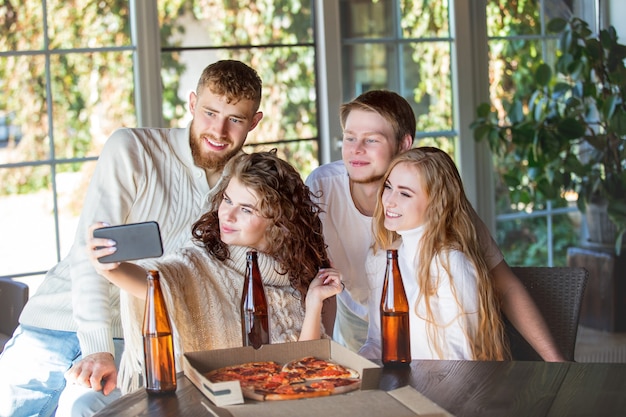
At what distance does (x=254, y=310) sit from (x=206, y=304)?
0.93 feet

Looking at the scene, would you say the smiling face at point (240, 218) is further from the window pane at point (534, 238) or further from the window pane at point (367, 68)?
the window pane at point (534, 238)

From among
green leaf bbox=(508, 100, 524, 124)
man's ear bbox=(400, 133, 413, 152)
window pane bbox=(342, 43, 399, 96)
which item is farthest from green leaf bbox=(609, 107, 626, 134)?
man's ear bbox=(400, 133, 413, 152)

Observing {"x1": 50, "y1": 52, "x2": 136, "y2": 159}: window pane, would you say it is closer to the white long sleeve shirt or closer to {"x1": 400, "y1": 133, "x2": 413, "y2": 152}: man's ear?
{"x1": 400, "y1": 133, "x2": 413, "y2": 152}: man's ear

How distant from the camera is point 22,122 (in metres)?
3.51

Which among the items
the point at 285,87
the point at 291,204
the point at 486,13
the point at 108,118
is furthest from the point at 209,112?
the point at 486,13

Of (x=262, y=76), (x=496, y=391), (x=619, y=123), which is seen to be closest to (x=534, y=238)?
(x=619, y=123)

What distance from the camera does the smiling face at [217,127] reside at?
2.38 meters

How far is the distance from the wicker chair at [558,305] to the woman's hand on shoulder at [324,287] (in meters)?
0.60

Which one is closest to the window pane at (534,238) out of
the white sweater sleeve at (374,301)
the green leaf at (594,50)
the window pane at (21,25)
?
the green leaf at (594,50)

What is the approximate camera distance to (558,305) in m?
2.41

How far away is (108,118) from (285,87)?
0.82 meters

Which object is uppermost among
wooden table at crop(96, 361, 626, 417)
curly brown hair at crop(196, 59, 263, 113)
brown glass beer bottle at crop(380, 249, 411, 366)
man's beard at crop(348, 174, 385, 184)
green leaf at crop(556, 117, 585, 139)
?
curly brown hair at crop(196, 59, 263, 113)

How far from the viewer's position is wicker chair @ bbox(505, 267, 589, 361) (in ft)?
7.79

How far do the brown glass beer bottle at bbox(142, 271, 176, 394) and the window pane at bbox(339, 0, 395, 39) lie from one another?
8.68ft
